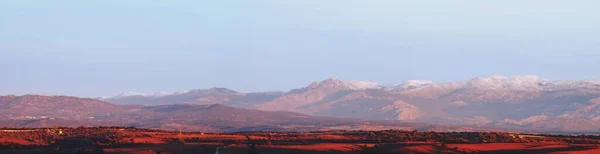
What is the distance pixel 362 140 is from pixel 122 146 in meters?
17.8

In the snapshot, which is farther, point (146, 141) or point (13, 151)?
point (146, 141)

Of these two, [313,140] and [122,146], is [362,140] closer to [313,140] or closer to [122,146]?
[313,140]

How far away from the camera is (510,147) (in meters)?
64.6

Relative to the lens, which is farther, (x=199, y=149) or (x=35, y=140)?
(x=35, y=140)

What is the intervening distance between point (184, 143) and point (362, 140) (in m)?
13.3

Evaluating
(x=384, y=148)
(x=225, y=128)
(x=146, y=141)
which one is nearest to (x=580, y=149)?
(x=384, y=148)

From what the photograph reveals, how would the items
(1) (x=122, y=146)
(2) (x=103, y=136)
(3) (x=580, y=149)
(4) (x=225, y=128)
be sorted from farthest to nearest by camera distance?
(4) (x=225, y=128)
(2) (x=103, y=136)
(1) (x=122, y=146)
(3) (x=580, y=149)

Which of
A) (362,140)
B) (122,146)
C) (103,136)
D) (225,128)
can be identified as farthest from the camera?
(225,128)

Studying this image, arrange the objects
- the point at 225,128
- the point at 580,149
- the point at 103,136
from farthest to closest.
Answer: the point at 225,128
the point at 103,136
the point at 580,149

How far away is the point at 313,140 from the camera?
7250 centimetres

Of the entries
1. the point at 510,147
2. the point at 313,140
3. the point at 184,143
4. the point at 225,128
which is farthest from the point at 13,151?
the point at 225,128

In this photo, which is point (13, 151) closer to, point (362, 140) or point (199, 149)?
point (199, 149)

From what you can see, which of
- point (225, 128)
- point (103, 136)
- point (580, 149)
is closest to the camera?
point (580, 149)

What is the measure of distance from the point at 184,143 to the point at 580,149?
2740 centimetres
